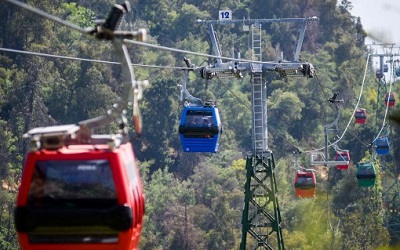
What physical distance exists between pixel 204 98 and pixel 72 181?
214 feet

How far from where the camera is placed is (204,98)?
82625 millimetres

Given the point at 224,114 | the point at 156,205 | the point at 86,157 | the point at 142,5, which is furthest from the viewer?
the point at 142,5

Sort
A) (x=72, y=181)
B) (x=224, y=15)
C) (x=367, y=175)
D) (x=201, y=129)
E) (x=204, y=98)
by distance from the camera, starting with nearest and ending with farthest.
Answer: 1. (x=72, y=181)
2. (x=201, y=129)
3. (x=224, y=15)
4. (x=367, y=175)
5. (x=204, y=98)

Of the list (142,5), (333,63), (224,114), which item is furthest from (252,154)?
(142,5)

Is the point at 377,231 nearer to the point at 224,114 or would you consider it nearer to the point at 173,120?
the point at 173,120

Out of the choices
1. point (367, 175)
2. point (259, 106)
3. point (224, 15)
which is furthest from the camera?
point (367, 175)

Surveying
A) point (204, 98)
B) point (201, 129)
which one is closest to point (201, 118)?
point (201, 129)

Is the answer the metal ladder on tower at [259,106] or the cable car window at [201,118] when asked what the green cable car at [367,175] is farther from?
the metal ladder on tower at [259,106]

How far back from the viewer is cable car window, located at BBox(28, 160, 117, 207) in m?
17.5

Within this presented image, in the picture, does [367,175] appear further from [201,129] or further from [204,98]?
[204,98]

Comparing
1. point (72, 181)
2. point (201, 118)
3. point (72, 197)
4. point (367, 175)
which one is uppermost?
point (72, 181)

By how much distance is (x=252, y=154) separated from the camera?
33.5 metres

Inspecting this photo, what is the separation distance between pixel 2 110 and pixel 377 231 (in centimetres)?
1893

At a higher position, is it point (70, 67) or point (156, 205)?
point (70, 67)
